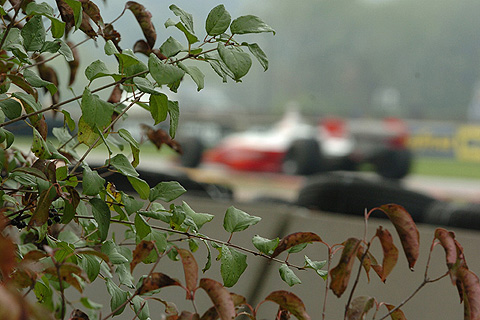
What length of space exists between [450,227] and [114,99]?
4.38 ft

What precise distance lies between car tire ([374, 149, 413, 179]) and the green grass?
81 millimetres

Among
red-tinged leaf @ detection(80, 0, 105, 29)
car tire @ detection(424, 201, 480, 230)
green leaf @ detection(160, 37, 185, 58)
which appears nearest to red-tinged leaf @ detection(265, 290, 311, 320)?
green leaf @ detection(160, 37, 185, 58)

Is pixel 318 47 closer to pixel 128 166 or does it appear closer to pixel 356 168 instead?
pixel 356 168

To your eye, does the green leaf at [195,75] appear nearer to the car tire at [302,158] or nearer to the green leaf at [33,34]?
the green leaf at [33,34]

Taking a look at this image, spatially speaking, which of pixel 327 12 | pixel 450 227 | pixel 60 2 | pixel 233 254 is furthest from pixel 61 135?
pixel 327 12

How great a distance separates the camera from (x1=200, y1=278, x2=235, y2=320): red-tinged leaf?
40 cm

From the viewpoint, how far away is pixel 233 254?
0.47 meters

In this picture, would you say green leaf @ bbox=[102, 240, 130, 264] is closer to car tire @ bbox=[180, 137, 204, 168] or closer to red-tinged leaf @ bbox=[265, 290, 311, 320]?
red-tinged leaf @ bbox=[265, 290, 311, 320]

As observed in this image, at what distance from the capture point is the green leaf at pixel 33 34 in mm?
482

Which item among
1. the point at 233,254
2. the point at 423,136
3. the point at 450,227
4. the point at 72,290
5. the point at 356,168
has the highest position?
the point at 233,254

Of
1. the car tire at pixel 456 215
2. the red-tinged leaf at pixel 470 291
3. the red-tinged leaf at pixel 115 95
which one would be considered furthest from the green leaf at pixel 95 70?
the car tire at pixel 456 215

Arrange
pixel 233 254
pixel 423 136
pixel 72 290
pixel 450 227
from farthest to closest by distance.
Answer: pixel 423 136
pixel 450 227
pixel 72 290
pixel 233 254

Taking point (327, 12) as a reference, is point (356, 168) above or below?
below

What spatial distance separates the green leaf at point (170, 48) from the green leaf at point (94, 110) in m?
0.07
